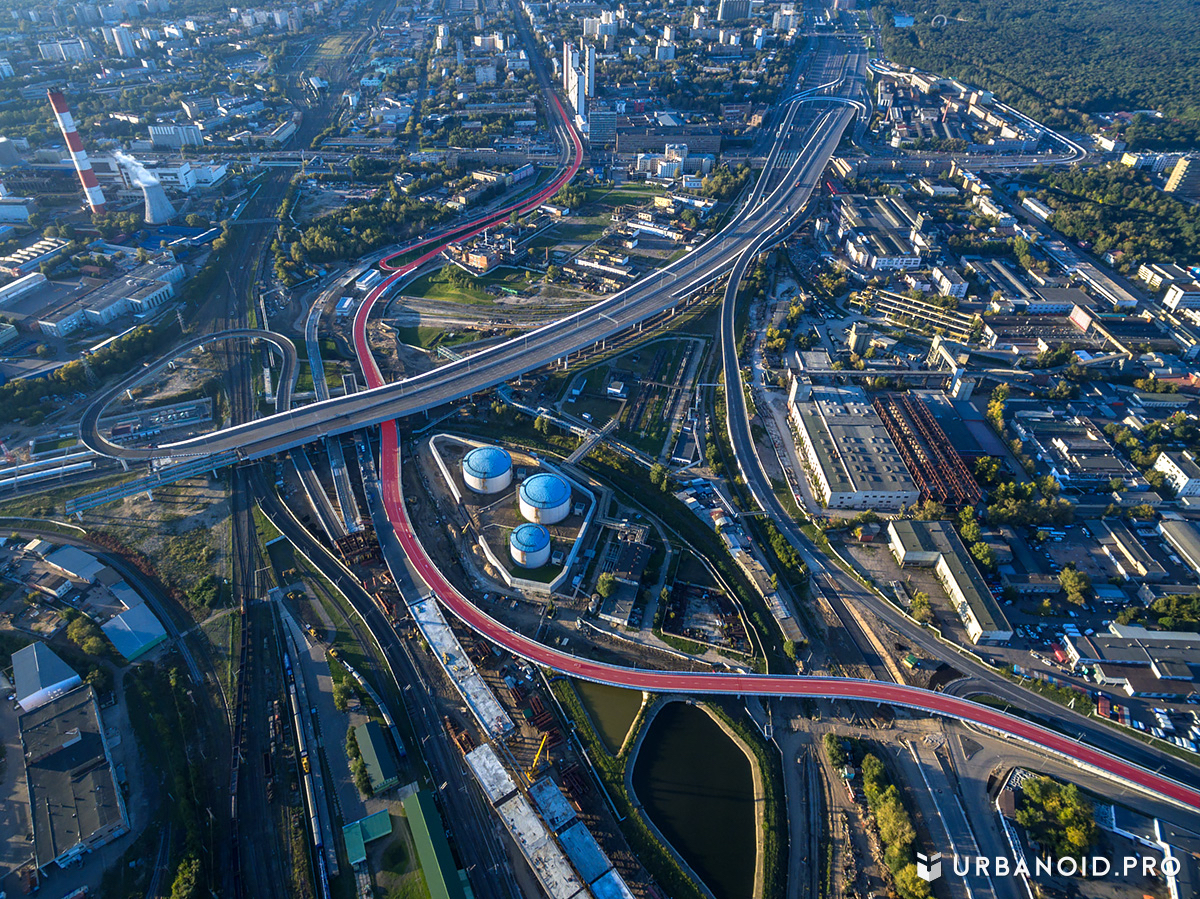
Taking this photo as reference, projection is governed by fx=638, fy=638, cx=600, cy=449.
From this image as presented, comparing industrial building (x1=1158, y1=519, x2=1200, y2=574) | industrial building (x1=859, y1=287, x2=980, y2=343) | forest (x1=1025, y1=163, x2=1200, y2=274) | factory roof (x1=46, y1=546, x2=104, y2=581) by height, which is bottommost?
factory roof (x1=46, y1=546, x2=104, y2=581)

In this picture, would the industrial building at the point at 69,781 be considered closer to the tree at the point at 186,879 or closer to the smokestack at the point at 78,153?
the tree at the point at 186,879

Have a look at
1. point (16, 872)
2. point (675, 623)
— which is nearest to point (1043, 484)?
point (675, 623)

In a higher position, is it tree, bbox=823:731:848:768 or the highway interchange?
the highway interchange

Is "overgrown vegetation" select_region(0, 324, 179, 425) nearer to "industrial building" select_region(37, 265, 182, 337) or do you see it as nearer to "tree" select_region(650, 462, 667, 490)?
"industrial building" select_region(37, 265, 182, 337)

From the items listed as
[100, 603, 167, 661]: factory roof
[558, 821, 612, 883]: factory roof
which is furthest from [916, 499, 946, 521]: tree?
[100, 603, 167, 661]: factory roof

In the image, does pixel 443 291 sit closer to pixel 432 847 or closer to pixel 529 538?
pixel 529 538

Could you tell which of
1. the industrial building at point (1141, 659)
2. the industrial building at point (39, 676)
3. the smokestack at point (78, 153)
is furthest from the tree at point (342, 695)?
the smokestack at point (78, 153)
